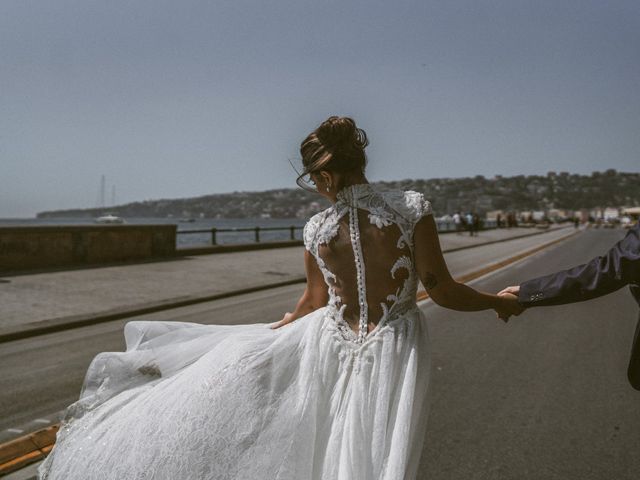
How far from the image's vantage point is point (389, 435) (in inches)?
84.1

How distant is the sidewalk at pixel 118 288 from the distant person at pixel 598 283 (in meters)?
7.19

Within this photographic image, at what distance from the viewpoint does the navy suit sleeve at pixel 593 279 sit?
2.44 meters

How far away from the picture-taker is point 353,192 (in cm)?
239

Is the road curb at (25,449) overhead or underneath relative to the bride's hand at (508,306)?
underneath

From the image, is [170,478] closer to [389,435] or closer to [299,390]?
[299,390]

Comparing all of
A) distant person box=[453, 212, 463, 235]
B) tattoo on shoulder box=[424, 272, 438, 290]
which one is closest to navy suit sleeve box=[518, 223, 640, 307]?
tattoo on shoulder box=[424, 272, 438, 290]

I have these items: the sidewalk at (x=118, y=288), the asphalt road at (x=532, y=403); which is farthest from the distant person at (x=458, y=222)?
the asphalt road at (x=532, y=403)

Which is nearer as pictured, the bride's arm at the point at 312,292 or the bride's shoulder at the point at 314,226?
the bride's shoulder at the point at 314,226

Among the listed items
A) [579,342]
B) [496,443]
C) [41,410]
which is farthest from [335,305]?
[579,342]

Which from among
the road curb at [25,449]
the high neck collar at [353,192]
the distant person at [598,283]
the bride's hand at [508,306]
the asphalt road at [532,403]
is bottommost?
the road curb at [25,449]

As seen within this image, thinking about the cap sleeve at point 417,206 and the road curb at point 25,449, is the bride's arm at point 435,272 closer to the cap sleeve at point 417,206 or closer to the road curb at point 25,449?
the cap sleeve at point 417,206

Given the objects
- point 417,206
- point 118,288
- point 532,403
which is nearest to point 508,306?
point 417,206

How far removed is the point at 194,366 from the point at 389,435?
0.86 meters

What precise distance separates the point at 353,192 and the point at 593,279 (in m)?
1.19
